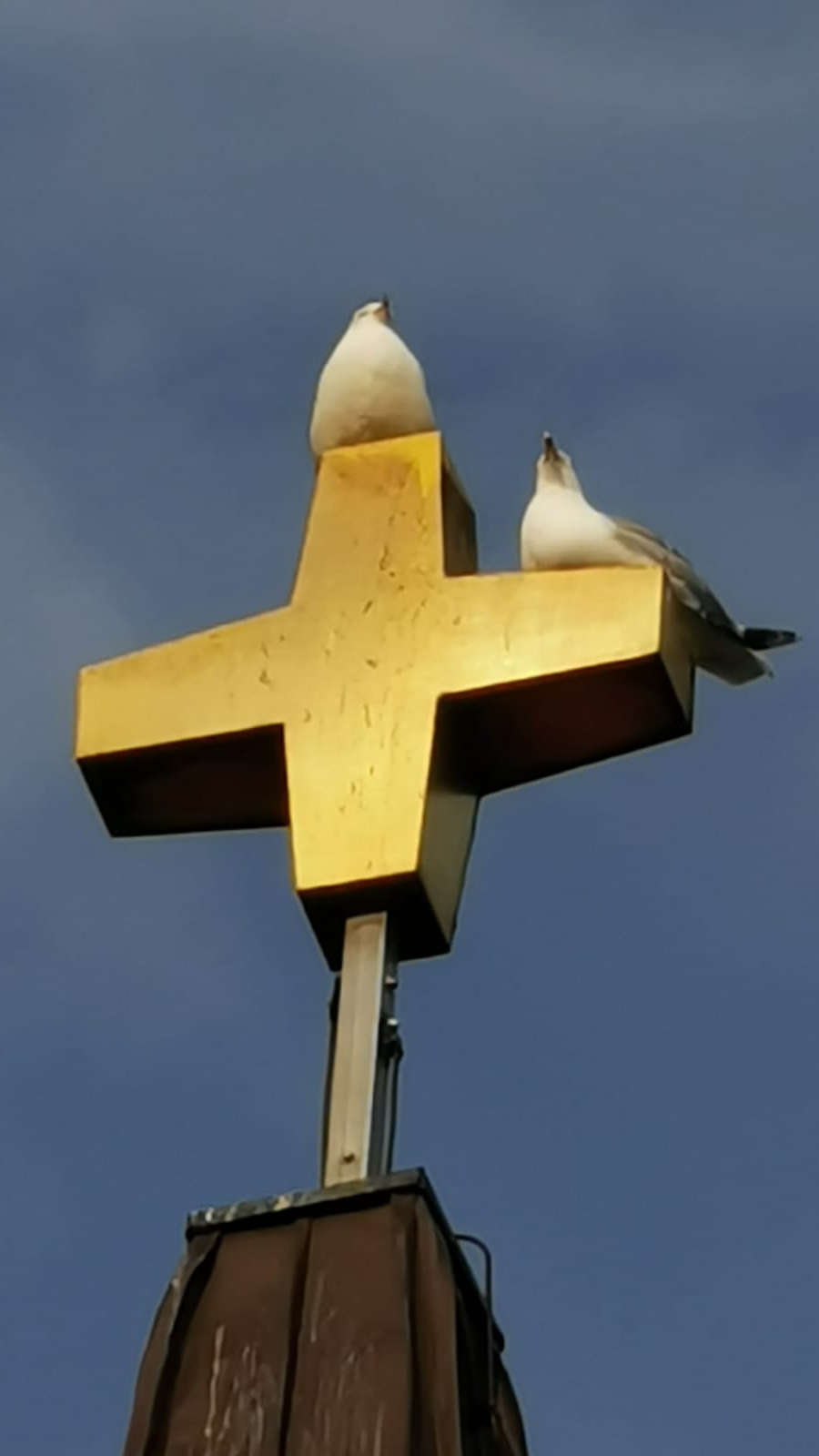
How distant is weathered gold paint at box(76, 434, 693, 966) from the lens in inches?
233

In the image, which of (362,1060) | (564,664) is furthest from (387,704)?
(362,1060)

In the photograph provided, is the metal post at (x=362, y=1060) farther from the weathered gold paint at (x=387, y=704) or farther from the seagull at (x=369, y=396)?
the seagull at (x=369, y=396)

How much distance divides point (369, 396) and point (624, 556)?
531mm

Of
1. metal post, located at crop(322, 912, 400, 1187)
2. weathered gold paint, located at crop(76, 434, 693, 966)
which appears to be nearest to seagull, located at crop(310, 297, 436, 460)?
weathered gold paint, located at crop(76, 434, 693, 966)

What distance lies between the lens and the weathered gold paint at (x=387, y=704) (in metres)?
5.92

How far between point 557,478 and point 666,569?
633mm

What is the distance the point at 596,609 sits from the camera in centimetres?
598

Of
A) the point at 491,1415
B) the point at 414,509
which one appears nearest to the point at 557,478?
the point at 414,509

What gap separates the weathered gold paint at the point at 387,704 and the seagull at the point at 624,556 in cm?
19

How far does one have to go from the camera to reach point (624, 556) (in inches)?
258

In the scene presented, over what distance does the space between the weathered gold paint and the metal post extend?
0.23 ft

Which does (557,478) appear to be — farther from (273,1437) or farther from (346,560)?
(273,1437)

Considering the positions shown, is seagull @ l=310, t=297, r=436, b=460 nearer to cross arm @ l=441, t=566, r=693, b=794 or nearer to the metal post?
cross arm @ l=441, t=566, r=693, b=794

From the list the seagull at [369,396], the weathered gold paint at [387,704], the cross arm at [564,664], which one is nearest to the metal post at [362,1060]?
the weathered gold paint at [387,704]
